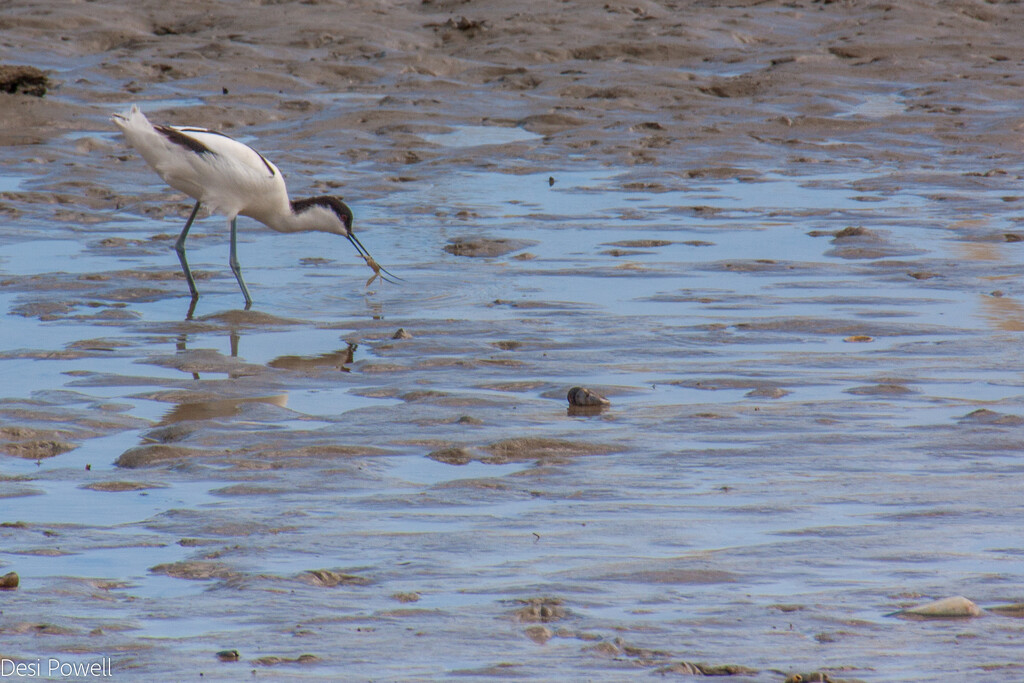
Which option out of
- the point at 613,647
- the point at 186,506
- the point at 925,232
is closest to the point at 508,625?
the point at 613,647

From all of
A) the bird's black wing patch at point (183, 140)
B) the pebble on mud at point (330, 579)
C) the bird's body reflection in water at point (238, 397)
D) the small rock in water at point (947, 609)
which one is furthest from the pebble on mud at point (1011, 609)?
the bird's black wing patch at point (183, 140)

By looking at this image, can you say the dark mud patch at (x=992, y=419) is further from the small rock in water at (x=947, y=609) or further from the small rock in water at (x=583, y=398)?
the small rock in water at (x=947, y=609)

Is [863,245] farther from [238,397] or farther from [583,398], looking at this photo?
[238,397]

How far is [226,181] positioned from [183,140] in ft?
1.18

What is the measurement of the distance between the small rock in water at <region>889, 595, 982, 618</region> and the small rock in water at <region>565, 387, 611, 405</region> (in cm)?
228

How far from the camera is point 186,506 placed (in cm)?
436

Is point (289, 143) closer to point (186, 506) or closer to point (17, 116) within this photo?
point (17, 116)

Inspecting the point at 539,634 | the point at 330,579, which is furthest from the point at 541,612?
the point at 330,579

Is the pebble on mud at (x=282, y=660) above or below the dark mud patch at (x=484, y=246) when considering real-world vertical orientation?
above

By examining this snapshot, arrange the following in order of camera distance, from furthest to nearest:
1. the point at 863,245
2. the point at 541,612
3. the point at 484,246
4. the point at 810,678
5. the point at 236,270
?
the point at 484,246
the point at 863,245
the point at 236,270
the point at 541,612
the point at 810,678

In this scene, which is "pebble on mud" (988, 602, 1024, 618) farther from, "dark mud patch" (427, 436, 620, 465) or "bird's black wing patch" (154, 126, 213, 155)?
"bird's black wing patch" (154, 126, 213, 155)

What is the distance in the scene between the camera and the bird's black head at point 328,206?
8.78 metres

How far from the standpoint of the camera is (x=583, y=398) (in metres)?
5.64

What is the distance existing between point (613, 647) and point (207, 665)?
0.83m
